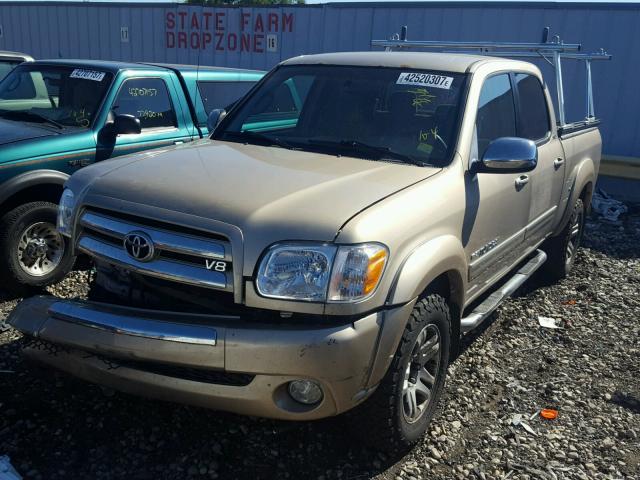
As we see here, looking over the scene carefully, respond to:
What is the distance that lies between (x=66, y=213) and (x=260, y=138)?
1234mm

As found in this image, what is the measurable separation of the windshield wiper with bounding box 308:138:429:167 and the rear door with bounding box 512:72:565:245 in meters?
1.23

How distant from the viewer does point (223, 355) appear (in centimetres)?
245

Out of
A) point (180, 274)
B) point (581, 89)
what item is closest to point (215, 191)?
point (180, 274)

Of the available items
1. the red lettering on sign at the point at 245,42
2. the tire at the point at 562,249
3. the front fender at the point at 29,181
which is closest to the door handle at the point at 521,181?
the tire at the point at 562,249

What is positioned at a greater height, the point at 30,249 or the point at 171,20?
the point at 171,20

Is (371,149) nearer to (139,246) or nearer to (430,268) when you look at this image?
(430,268)

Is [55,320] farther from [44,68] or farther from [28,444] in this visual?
[44,68]

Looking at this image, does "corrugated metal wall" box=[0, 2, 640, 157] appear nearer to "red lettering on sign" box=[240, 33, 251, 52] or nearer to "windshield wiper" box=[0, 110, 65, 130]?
"red lettering on sign" box=[240, 33, 251, 52]

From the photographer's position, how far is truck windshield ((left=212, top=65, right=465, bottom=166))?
3.48m

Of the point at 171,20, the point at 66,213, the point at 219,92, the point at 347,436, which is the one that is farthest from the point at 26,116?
the point at 171,20

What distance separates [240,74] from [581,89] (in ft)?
19.3

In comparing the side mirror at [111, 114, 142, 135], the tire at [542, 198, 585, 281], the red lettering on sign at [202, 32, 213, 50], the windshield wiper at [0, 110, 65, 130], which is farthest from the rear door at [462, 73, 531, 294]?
the red lettering on sign at [202, 32, 213, 50]

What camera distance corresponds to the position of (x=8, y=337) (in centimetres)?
395

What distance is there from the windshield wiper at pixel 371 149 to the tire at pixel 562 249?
2637 millimetres
